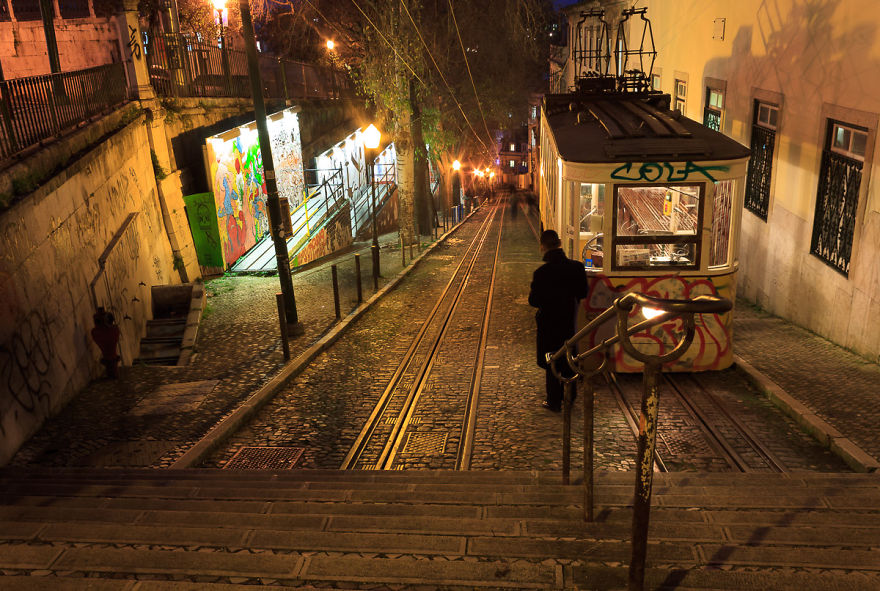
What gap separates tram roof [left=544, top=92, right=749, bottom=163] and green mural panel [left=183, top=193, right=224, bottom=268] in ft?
28.9

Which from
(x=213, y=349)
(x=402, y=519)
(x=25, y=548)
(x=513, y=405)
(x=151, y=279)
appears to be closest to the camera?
(x=25, y=548)

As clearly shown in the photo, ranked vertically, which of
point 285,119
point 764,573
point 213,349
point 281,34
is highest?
point 281,34

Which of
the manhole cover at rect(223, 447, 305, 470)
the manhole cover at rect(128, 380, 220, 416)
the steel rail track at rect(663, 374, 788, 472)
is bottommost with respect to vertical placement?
the manhole cover at rect(128, 380, 220, 416)

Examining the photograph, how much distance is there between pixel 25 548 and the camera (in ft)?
11.6

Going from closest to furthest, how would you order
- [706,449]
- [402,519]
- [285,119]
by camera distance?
[402,519], [706,449], [285,119]

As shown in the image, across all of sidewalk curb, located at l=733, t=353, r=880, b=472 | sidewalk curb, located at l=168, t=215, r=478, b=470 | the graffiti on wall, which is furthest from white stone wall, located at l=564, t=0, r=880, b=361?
the graffiti on wall

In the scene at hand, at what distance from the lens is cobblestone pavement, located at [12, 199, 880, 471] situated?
20.5 feet

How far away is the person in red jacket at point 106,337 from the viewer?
8258 millimetres

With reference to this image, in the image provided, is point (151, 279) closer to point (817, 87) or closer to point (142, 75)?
point (142, 75)

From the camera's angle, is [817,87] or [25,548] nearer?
[25,548]

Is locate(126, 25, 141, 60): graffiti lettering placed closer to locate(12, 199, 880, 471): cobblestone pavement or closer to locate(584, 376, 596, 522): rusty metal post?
locate(12, 199, 880, 471): cobblestone pavement

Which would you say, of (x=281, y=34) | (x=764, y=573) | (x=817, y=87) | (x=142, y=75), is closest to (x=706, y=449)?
(x=764, y=573)

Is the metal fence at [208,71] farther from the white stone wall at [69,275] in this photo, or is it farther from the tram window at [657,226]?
the tram window at [657,226]

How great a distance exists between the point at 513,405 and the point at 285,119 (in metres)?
16.6
